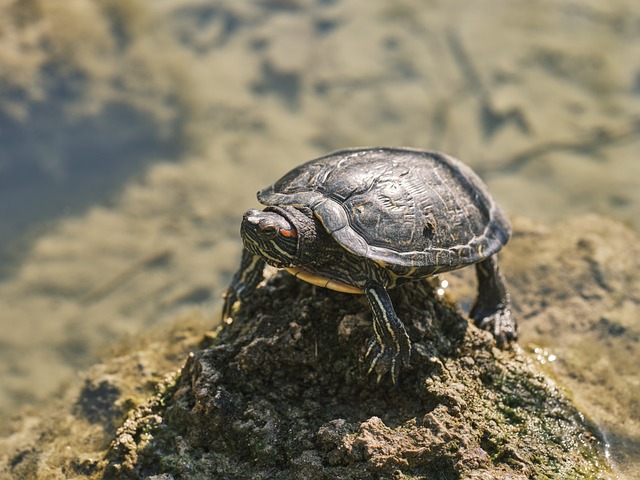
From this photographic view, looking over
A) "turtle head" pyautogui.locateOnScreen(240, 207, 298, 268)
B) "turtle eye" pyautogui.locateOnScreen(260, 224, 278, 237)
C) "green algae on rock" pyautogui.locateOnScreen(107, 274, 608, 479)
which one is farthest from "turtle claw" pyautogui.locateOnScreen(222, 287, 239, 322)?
"turtle eye" pyautogui.locateOnScreen(260, 224, 278, 237)

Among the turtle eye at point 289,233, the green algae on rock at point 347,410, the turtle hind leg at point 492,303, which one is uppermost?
the turtle eye at point 289,233

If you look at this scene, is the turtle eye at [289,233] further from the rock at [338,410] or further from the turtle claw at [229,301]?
the turtle claw at [229,301]

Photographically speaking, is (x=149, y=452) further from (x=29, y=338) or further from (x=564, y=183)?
(x=564, y=183)

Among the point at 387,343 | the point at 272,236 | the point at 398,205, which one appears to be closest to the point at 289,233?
the point at 272,236

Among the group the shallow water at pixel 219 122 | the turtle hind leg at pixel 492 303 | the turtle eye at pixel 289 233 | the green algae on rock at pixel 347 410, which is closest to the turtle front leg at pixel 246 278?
the green algae on rock at pixel 347 410

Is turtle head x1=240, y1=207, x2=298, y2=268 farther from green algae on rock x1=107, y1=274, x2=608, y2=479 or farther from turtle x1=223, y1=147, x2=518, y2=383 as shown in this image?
green algae on rock x1=107, y1=274, x2=608, y2=479
